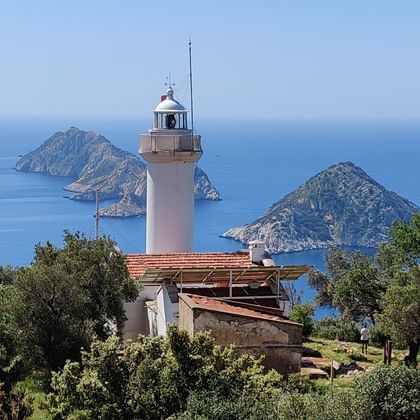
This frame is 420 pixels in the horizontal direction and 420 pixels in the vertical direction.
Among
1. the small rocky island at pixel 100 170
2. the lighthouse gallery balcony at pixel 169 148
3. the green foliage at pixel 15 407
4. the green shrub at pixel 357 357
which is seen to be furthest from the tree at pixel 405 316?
the small rocky island at pixel 100 170

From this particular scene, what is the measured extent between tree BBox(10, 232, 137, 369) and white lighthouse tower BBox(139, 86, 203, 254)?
6867 mm

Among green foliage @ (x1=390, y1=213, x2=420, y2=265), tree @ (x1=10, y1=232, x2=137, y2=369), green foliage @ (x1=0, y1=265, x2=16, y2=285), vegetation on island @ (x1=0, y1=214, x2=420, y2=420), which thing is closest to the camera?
vegetation on island @ (x1=0, y1=214, x2=420, y2=420)

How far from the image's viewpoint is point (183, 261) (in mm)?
18812

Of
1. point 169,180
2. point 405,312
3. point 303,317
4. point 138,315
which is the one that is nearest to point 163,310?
point 138,315

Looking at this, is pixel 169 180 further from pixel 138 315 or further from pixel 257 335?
pixel 257 335

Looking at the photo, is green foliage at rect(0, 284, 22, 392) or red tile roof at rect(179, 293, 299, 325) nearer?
green foliage at rect(0, 284, 22, 392)

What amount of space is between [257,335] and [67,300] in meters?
3.59

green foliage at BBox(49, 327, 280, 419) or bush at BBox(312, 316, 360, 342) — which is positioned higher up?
green foliage at BBox(49, 327, 280, 419)

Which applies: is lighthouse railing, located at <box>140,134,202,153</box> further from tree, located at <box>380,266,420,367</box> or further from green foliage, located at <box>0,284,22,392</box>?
green foliage, located at <box>0,284,22,392</box>

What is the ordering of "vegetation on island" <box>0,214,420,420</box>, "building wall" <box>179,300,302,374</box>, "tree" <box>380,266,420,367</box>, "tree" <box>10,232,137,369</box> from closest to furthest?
"vegetation on island" <box>0,214,420,420</box>, "building wall" <box>179,300,302,374</box>, "tree" <box>10,232,137,369</box>, "tree" <box>380,266,420,367</box>

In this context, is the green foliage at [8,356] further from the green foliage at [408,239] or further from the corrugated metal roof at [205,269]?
the green foliage at [408,239]

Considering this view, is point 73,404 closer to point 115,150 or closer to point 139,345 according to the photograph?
point 139,345

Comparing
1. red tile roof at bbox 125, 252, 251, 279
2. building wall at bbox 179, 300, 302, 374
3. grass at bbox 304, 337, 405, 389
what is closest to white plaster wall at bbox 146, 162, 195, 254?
red tile roof at bbox 125, 252, 251, 279

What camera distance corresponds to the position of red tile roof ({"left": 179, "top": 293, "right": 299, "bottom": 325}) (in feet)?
44.8
